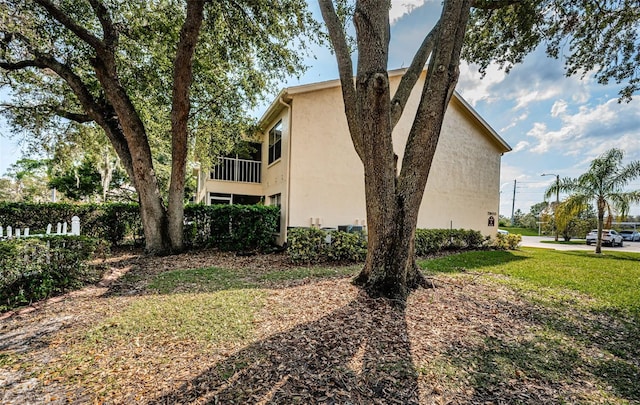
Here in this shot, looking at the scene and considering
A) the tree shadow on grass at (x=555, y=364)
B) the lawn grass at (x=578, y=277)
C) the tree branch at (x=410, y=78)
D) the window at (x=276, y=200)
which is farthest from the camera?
the window at (x=276, y=200)

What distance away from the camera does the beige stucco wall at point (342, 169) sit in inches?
407

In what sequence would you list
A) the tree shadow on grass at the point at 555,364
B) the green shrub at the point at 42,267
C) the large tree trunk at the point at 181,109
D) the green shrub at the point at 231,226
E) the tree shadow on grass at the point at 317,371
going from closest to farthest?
the tree shadow on grass at the point at 317,371, the tree shadow on grass at the point at 555,364, the green shrub at the point at 42,267, the large tree trunk at the point at 181,109, the green shrub at the point at 231,226

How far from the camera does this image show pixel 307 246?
841 cm

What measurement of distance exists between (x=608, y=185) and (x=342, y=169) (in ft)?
49.1

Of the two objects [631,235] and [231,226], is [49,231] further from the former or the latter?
[631,235]

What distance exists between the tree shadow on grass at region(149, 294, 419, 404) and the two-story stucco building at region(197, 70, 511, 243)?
691 centimetres

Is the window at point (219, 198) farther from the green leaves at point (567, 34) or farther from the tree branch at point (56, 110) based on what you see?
the green leaves at point (567, 34)

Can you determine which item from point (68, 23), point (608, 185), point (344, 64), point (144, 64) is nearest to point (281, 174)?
point (144, 64)

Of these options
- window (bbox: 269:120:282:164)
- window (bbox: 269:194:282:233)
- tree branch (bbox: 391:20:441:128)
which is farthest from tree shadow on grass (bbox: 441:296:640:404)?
window (bbox: 269:120:282:164)

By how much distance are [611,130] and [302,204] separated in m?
13.1

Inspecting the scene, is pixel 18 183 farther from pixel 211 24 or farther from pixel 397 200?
pixel 397 200

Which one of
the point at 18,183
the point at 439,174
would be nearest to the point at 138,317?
the point at 439,174

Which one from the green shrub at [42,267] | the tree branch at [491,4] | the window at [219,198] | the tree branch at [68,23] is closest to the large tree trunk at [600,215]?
the tree branch at [491,4]

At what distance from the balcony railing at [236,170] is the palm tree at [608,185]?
18.0 m
